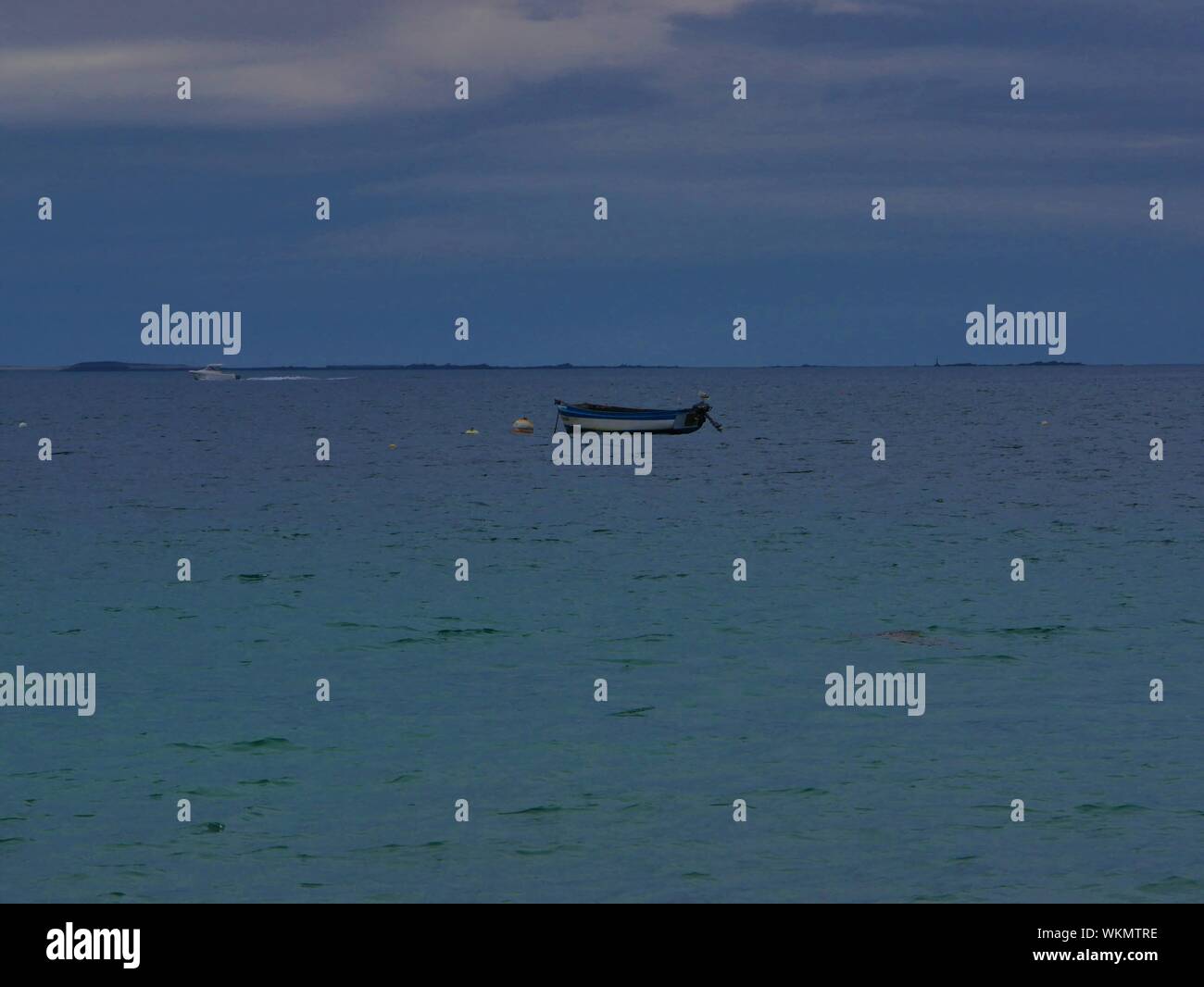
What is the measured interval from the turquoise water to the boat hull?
133ft

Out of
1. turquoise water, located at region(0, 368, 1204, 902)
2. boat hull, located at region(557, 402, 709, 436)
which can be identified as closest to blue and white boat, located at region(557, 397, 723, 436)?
boat hull, located at region(557, 402, 709, 436)

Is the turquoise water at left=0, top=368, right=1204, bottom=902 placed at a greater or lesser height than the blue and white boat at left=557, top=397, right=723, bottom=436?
lesser

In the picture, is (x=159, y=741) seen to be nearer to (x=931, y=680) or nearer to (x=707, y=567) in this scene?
(x=931, y=680)

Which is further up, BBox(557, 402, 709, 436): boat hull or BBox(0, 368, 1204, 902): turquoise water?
BBox(557, 402, 709, 436): boat hull

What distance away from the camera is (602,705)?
947 inches

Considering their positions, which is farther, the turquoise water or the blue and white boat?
the blue and white boat

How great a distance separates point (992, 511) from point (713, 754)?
3790cm

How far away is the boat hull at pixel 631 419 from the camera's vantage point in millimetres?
99188

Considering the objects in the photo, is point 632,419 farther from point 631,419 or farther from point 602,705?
point 602,705

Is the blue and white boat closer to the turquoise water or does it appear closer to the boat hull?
the boat hull

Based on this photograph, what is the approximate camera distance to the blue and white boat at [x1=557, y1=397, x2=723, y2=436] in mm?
99188

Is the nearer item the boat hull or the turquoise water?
the turquoise water

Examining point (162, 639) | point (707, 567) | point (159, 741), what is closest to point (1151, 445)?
point (707, 567)

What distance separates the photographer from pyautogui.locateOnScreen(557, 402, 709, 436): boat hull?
325ft
